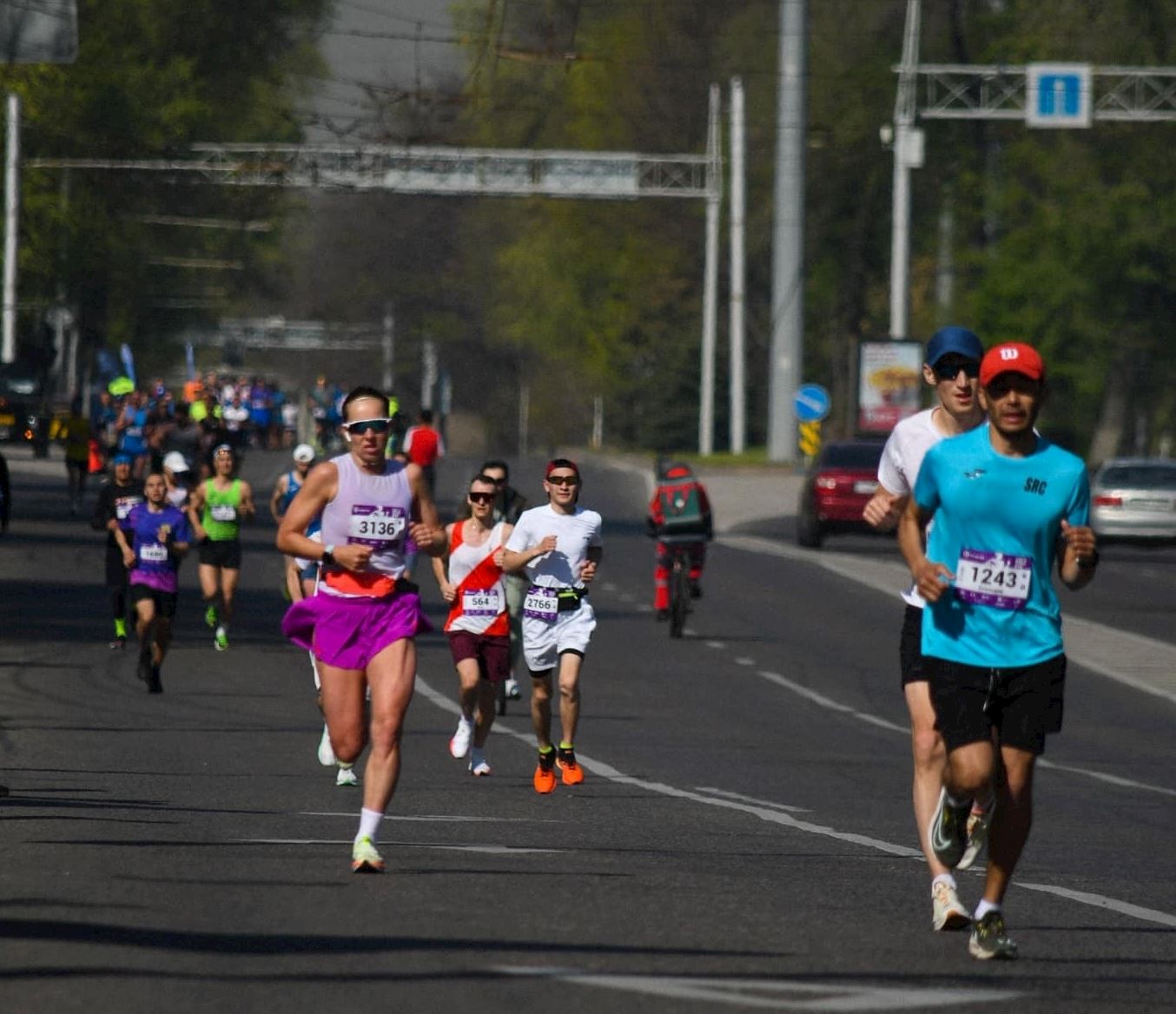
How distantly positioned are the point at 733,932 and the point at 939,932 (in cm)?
67

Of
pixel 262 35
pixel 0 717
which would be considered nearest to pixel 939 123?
pixel 262 35

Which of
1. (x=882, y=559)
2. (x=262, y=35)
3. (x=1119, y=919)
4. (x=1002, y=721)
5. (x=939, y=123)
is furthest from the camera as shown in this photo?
(x=939, y=123)

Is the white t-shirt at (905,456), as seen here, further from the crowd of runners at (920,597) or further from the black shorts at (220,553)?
the black shorts at (220,553)

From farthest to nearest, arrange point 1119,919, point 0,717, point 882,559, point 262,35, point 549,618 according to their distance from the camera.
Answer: point 262,35
point 882,559
point 0,717
point 549,618
point 1119,919

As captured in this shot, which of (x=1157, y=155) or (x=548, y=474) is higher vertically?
(x=1157, y=155)

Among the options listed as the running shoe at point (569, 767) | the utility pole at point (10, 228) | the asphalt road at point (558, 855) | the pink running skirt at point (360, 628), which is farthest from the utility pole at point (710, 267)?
the pink running skirt at point (360, 628)

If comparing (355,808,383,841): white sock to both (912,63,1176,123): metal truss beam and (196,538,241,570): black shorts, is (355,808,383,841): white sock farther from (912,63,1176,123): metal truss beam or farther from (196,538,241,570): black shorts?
(912,63,1176,123): metal truss beam

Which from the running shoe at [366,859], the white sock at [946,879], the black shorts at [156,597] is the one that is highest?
the white sock at [946,879]

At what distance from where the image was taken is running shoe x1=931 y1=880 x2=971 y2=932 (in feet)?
30.8

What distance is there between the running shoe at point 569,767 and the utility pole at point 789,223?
46.2 m

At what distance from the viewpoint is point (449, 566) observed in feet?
55.3

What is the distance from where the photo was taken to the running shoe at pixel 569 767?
16.0 metres

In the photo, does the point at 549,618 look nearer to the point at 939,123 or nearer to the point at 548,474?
the point at 548,474

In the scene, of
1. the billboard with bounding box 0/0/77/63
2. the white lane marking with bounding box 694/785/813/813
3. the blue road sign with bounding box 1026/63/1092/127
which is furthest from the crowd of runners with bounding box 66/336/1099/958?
the blue road sign with bounding box 1026/63/1092/127
